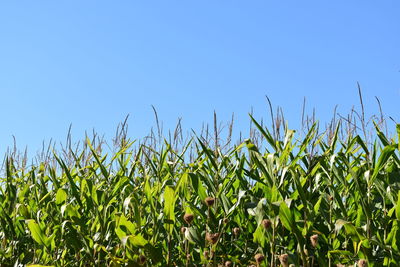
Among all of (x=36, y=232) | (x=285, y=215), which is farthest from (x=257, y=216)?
(x=36, y=232)

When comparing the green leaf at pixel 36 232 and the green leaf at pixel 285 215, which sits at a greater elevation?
the green leaf at pixel 36 232

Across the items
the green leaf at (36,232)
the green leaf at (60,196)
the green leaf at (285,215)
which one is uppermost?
the green leaf at (60,196)

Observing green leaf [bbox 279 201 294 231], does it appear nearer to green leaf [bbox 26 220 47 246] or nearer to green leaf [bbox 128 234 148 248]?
green leaf [bbox 128 234 148 248]

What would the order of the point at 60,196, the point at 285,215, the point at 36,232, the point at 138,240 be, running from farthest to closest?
the point at 60,196 → the point at 36,232 → the point at 138,240 → the point at 285,215

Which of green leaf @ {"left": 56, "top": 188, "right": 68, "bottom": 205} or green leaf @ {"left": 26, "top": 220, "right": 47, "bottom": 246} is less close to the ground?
green leaf @ {"left": 56, "top": 188, "right": 68, "bottom": 205}

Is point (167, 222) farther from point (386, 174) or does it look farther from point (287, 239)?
point (386, 174)

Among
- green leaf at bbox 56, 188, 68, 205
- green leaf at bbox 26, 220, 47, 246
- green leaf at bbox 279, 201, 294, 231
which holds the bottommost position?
green leaf at bbox 279, 201, 294, 231

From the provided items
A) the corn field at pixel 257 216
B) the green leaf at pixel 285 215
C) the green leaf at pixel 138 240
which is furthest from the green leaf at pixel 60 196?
the green leaf at pixel 285 215

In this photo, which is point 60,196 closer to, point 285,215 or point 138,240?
point 138,240

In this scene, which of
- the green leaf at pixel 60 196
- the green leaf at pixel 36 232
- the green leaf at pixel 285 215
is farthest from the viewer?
the green leaf at pixel 60 196

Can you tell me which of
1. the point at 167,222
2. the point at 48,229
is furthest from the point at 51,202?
the point at 167,222

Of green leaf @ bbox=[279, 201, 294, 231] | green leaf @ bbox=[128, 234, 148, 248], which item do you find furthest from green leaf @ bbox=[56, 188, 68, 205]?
green leaf @ bbox=[279, 201, 294, 231]

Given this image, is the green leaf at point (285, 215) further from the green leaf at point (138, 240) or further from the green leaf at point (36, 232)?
the green leaf at point (36, 232)

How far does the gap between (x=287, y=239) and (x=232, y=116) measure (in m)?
0.93
